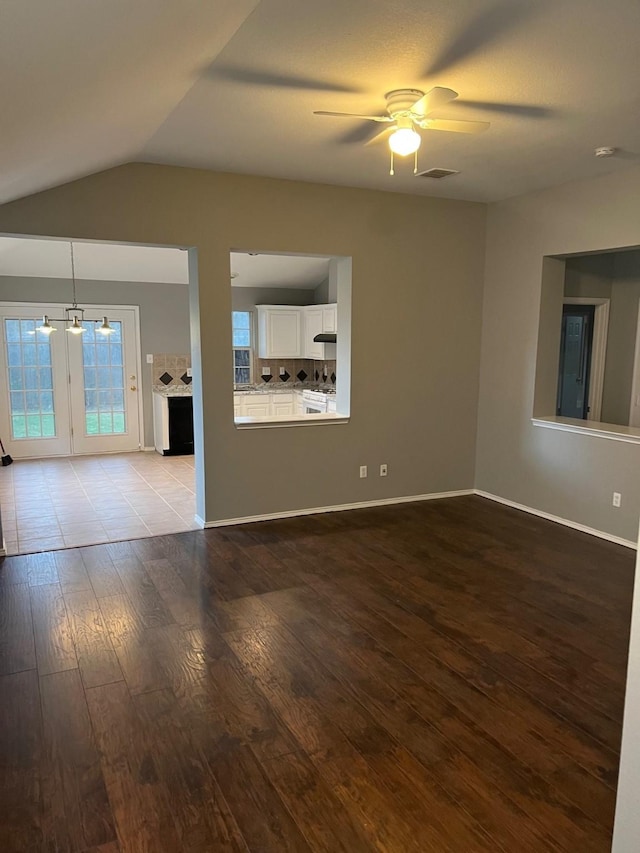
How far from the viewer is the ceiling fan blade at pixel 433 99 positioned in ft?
8.46

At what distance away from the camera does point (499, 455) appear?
18.9 feet

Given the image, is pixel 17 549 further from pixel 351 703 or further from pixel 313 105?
pixel 313 105

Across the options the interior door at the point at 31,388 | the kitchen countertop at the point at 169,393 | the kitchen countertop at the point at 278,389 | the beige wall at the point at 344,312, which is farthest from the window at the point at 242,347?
the beige wall at the point at 344,312

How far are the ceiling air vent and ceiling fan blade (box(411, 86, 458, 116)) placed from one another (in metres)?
1.66

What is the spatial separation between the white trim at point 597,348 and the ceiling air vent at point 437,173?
1.86 m

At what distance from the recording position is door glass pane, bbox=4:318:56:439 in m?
7.67

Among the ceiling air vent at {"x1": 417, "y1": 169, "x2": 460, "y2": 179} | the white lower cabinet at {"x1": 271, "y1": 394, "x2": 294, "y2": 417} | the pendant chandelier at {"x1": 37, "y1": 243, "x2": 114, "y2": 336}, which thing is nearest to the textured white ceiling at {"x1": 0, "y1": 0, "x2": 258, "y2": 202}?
the ceiling air vent at {"x1": 417, "y1": 169, "x2": 460, "y2": 179}

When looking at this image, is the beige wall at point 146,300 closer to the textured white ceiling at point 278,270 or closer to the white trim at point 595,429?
the textured white ceiling at point 278,270

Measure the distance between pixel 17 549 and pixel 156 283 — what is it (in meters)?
4.82

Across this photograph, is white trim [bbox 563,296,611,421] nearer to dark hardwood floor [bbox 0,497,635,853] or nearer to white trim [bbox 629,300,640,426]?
white trim [bbox 629,300,640,426]

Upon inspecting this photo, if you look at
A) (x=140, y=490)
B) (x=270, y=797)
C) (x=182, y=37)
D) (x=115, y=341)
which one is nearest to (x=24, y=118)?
(x=182, y=37)

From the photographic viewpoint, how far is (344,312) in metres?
5.29

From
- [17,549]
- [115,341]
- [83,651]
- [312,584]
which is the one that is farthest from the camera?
[115,341]

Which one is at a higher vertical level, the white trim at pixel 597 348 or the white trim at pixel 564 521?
the white trim at pixel 597 348
